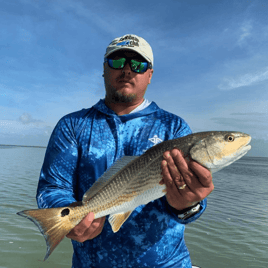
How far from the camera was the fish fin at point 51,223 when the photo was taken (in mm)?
2373

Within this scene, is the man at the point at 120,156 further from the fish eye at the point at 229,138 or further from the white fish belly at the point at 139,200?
the fish eye at the point at 229,138

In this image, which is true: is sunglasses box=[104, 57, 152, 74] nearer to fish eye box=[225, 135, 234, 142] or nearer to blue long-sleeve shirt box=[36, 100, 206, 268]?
blue long-sleeve shirt box=[36, 100, 206, 268]

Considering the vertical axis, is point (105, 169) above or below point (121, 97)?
below

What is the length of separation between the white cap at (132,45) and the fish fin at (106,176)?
153 cm

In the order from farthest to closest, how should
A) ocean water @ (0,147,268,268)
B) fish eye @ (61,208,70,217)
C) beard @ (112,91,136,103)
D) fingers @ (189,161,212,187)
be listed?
ocean water @ (0,147,268,268) → beard @ (112,91,136,103) → fish eye @ (61,208,70,217) → fingers @ (189,161,212,187)

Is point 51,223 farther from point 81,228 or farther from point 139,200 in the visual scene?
point 139,200

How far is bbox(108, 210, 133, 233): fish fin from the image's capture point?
104 inches

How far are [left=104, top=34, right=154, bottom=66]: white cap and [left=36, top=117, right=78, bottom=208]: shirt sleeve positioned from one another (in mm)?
1278

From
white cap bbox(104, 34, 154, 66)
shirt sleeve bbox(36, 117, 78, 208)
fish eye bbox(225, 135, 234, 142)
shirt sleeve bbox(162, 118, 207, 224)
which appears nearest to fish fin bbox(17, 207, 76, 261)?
shirt sleeve bbox(36, 117, 78, 208)

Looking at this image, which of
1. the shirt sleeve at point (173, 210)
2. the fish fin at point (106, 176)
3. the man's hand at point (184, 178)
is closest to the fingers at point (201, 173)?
the man's hand at point (184, 178)

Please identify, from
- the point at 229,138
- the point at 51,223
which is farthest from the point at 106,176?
the point at 229,138

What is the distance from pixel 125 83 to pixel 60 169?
1.43 meters

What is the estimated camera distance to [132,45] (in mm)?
3312

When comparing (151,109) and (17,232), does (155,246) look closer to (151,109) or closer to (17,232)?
(151,109)
